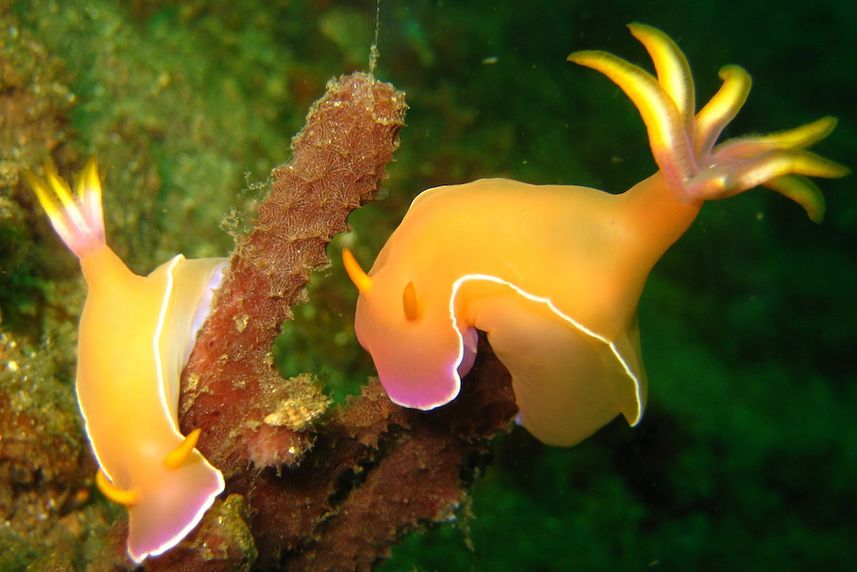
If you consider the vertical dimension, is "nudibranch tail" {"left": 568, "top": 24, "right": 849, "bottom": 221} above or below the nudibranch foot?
above

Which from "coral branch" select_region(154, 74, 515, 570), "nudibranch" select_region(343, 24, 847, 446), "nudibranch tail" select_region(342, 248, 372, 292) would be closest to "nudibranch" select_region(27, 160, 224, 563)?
"coral branch" select_region(154, 74, 515, 570)

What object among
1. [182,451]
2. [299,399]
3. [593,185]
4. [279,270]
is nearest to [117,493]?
[182,451]

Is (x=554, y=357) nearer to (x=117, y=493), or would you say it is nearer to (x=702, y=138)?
(x=702, y=138)

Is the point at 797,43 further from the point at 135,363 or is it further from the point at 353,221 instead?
the point at 135,363

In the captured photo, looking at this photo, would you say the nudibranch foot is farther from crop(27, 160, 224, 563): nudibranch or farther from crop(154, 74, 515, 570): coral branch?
crop(27, 160, 224, 563): nudibranch

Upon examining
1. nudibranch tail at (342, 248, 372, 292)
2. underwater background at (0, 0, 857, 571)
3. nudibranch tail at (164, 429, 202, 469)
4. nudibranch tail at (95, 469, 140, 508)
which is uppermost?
nudibranch tail at (342, 248, 372, 292)

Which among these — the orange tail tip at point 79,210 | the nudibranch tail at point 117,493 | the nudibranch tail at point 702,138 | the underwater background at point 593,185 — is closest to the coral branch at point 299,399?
the nudibranch tail at point 117,493

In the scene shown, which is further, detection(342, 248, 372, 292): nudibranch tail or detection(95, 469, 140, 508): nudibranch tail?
detection(342, 248, 372, 292): nudibranch tail

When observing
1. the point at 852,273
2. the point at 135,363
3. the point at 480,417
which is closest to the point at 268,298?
the point at 135,363
